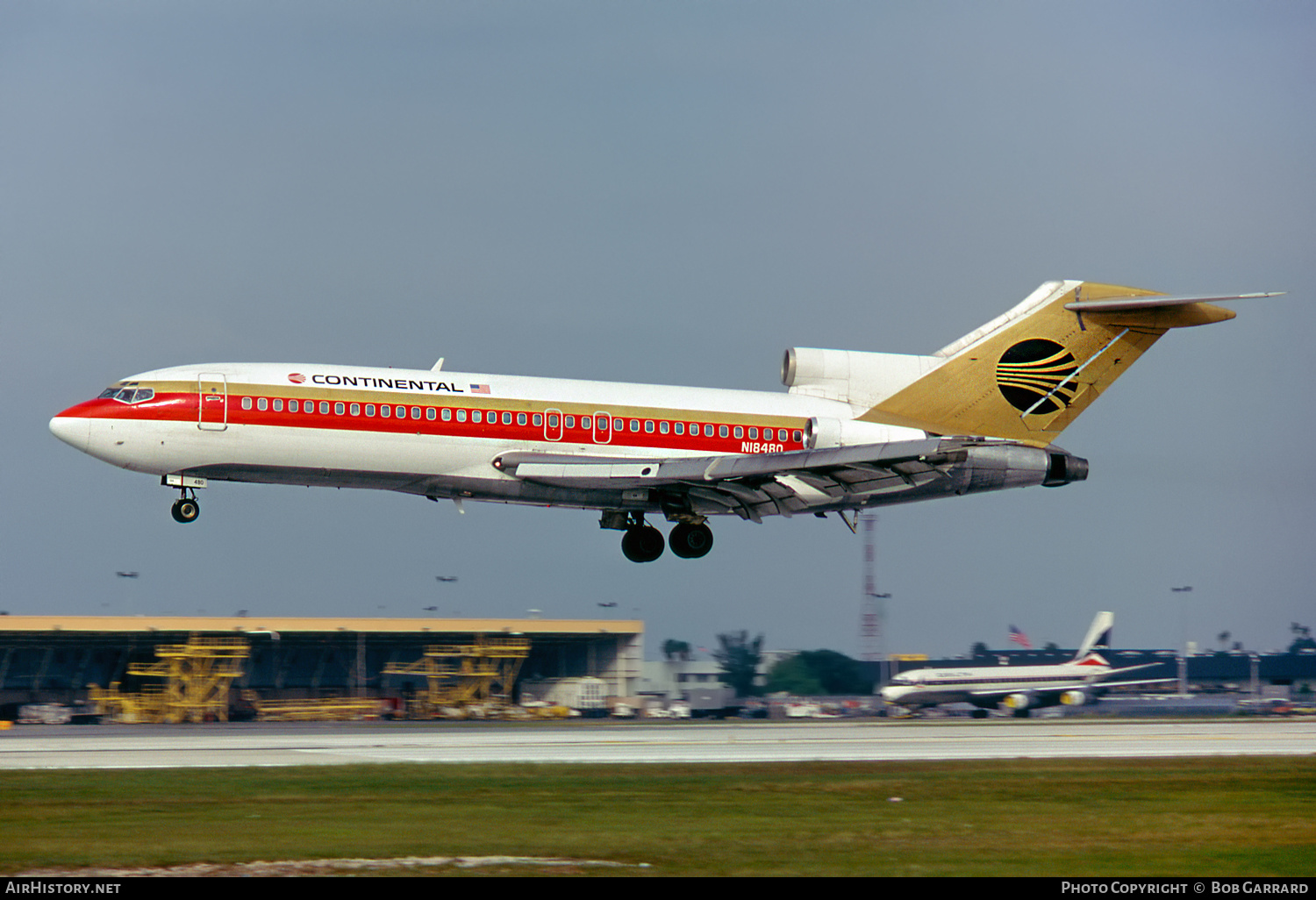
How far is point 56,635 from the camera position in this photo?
7956 cm

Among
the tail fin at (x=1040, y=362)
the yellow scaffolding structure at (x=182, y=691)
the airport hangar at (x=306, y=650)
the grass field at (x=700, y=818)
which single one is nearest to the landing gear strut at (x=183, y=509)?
the grass field at (x=700, y=818)

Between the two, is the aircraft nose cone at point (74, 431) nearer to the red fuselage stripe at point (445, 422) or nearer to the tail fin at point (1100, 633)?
the red fuselage stripe at point (445, 422)

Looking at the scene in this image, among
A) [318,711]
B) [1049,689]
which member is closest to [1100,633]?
[1049,689]

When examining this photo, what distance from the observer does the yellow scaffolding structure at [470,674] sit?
72.6 meters

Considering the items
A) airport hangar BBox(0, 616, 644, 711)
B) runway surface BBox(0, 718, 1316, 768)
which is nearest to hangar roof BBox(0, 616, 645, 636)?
airport hangar BBox(0, 616, 644, 711)

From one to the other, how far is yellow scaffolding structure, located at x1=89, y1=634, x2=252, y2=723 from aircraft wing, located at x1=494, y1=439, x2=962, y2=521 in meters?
35.2

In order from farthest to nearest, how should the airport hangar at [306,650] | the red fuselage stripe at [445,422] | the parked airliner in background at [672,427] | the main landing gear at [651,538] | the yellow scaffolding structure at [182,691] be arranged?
the airport hangar at [306,650] → the yellow scaffolding structure at [182,691] → the main landing gear at [651,538] → the parked airliner in background at [672,427] → the red fuselage stripe at [445,422]

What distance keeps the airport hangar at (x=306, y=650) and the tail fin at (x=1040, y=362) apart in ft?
157

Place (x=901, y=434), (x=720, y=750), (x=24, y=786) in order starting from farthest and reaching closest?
(x=901, y=434), (x=720, y=750), (x=24, y=786)

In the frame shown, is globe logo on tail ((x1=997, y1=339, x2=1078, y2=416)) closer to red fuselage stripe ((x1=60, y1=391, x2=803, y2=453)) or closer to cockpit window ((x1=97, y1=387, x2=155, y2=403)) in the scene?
red fuselage stripe ((x1=60, y1=391, x2=803, y2=453))

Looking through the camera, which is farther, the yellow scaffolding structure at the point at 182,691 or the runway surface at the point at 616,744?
the yellow scaffolding structure at the point at 182,691
